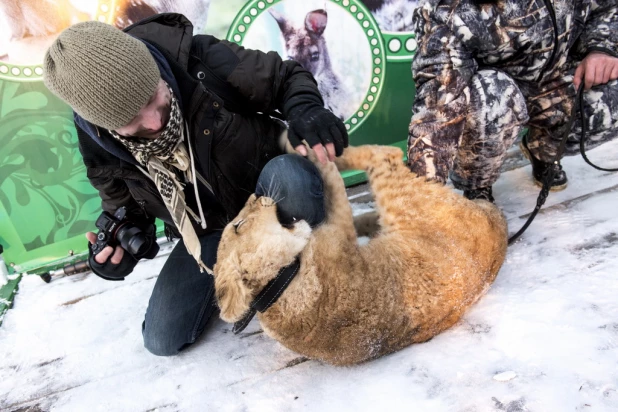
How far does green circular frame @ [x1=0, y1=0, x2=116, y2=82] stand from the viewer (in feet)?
7.22

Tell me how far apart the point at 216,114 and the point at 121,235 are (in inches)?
27.5

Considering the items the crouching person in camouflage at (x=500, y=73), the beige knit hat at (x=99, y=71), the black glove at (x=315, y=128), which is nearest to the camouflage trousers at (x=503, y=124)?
the crouching person in camouflage at (x=500, y=73)

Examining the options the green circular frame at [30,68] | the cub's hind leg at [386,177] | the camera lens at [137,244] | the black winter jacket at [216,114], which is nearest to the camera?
the black winter jacket at [216,114]

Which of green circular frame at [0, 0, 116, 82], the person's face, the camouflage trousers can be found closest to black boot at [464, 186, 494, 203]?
the camouflage trousers

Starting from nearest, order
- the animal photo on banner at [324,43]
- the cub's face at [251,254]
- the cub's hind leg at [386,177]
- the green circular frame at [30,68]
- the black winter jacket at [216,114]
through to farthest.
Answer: the cub's face at [251,254] → the black winter jacket at [216,114] → the cub's hind leg at [386,177] → the green circular frame at [30,68] → the animal photo on banner at [324,43]

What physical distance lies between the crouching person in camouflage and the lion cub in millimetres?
314

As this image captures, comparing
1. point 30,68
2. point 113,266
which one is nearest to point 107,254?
point 113,266

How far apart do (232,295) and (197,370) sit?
0.64 meters

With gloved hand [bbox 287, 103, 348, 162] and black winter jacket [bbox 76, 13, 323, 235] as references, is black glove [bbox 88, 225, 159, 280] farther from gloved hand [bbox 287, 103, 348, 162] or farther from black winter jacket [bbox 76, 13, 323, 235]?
gloved hand [bbox 287, 103, 348, 162]

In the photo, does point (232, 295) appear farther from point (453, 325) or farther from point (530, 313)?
point (530, 313)

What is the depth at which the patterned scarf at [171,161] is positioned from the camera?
1.43m

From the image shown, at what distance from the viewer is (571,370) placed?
131 centimetres

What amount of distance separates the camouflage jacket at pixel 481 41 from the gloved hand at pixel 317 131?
1.87 feet

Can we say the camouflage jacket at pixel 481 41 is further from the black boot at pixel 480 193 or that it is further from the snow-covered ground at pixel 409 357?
the snow-covered ground at pixel 409 357
